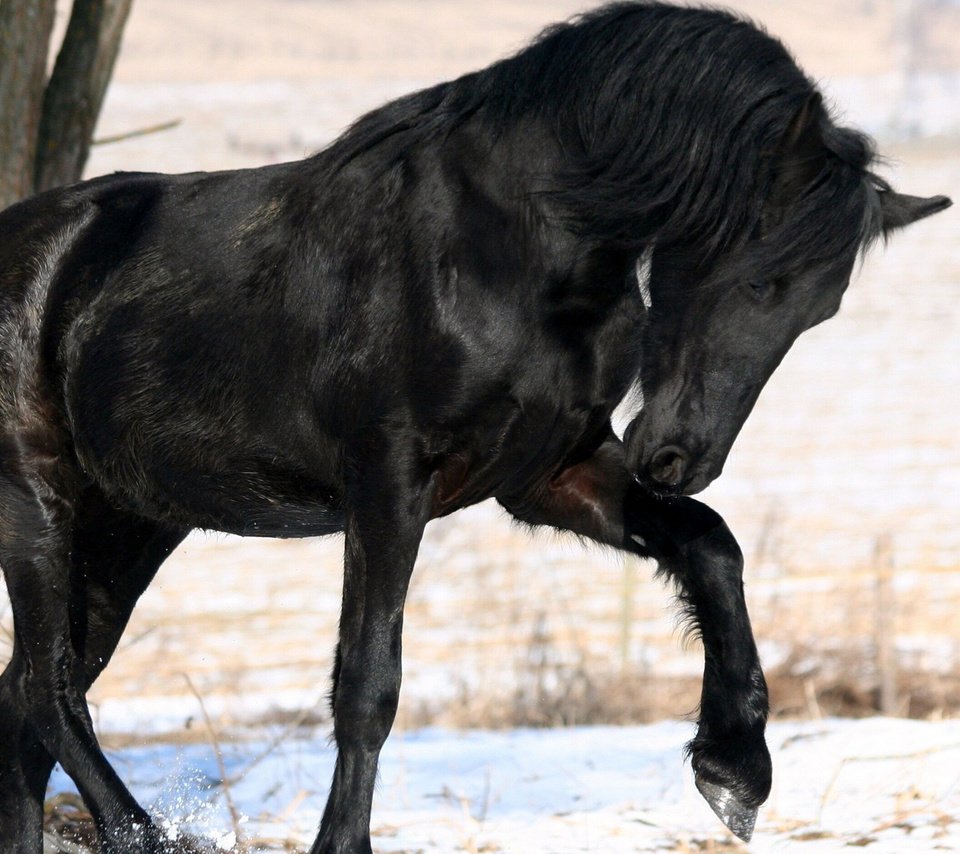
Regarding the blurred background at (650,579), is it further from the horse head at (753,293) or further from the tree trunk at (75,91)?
the tree trunk at (75,91)

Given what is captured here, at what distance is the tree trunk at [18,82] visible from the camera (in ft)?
17.4

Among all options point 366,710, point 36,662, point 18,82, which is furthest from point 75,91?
point 366,710

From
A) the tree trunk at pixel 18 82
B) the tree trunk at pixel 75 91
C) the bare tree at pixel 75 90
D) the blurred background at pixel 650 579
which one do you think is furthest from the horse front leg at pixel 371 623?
the tree trunk at pixel 75 91

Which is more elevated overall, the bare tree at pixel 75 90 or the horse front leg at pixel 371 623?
the bare tree at pixel 75 90

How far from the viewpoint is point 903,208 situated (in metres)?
3.69

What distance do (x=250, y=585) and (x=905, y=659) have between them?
5504 mm

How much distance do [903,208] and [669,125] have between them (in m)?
0.67

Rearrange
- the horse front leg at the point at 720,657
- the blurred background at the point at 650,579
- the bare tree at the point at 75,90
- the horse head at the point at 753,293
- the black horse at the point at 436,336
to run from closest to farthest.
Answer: the horse head at the point at 753,293
the black horse at the point at 436,336
the horse front leg at the point at 720,657
the bare tree at the point at 75,90
the blurred background at the point at 650,579

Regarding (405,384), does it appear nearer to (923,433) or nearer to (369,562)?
(369,562)

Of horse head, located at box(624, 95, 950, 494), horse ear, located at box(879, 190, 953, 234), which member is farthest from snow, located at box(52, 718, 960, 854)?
horse ear, located at box(879, 190, 953, 234)

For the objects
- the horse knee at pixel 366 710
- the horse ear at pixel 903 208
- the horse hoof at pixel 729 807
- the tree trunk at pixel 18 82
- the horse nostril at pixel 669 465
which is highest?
the tree trunk at pixel 18 82

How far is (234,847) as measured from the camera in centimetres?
454

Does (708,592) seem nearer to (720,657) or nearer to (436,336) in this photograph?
(720,657)

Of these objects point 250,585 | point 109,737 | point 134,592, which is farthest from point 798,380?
point 134,592
